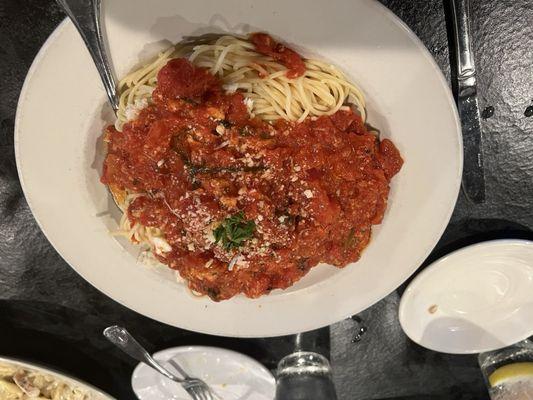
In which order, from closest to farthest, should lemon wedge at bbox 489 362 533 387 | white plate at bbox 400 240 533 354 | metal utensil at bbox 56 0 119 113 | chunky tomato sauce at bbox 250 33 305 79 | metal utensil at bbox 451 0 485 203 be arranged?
metal utensil at bbox 56 0 119 113 < chunky tomato sauce at bbox 250 33 305 79 < metal utensil at bbox 451 0 485 203 < white plate at bbox 400 240 533 354 < lemon wedge at bbox 489 362 533 387

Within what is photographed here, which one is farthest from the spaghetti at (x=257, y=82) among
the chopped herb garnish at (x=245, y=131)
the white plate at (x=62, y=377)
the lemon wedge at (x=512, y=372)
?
the lemon wedge at (x=512, y=372)

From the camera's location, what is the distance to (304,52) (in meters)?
2.75

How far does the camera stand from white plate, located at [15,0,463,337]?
259 cm

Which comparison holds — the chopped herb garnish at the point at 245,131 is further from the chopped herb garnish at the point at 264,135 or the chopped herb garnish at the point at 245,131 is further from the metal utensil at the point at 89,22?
the metal utensil at the point at 89,22

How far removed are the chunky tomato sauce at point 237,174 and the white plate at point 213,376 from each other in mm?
903

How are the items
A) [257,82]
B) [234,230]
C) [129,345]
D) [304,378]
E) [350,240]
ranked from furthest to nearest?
[304,378]
[129,345]
[350,240]
[257,82]
[234,230]

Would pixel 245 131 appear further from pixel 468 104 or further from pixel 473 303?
pixel 473 303

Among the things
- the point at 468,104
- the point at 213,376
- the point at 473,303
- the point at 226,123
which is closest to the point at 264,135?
the point at 226,123

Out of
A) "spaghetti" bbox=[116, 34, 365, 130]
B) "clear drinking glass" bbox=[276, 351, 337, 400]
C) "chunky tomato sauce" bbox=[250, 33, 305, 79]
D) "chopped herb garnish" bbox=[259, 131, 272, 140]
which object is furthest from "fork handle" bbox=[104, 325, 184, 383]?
"chunky tomato sauce" bbox=[250, 33, 305, 79]

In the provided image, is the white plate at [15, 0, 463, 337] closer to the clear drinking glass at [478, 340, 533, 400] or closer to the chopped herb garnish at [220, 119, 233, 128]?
the chopped herb garnish at [220, 119, 233, 128]

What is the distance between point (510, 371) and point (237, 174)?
235 cm

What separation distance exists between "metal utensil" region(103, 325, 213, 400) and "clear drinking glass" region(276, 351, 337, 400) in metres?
0.54

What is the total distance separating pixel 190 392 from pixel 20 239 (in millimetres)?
1562

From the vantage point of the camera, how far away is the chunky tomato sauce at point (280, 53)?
2.69 meters
